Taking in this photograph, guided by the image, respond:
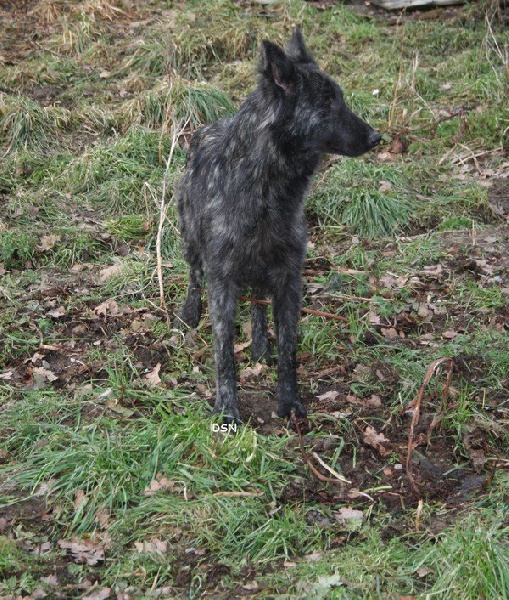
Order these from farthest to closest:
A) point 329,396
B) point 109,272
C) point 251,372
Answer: point 109,272, point 251,372, point 329,396

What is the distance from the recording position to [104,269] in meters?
7.63

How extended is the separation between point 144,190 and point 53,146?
5.58 feet

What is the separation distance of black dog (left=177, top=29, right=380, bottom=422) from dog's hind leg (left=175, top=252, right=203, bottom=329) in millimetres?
1092

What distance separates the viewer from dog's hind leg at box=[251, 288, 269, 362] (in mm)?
6438

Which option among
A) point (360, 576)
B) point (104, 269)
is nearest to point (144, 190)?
point (104, 269)

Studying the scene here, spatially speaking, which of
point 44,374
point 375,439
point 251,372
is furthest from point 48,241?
point 375,439

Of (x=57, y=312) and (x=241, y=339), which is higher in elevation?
(x=57, y=312)

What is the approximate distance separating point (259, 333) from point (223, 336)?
0.90 metres

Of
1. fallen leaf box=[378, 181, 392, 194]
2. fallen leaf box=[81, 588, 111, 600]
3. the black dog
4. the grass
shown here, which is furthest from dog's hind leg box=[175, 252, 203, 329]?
fallen leaf box=[81, 588, 111, 600]

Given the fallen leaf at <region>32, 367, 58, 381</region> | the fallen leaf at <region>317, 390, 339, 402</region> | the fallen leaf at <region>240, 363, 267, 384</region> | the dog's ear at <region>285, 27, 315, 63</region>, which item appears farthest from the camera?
the fallen leaf at <region>240, 363, 267, 384</region>

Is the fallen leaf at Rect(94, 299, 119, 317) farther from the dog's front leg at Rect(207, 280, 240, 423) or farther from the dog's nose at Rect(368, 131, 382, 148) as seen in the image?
the dog's nose at Rect(368, 131, 382, 148)

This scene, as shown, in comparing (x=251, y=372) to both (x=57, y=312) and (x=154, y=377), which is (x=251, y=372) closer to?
(x=154, y=377)

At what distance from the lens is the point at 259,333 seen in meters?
6.47

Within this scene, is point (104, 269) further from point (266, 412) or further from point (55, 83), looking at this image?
point (55, 83)
